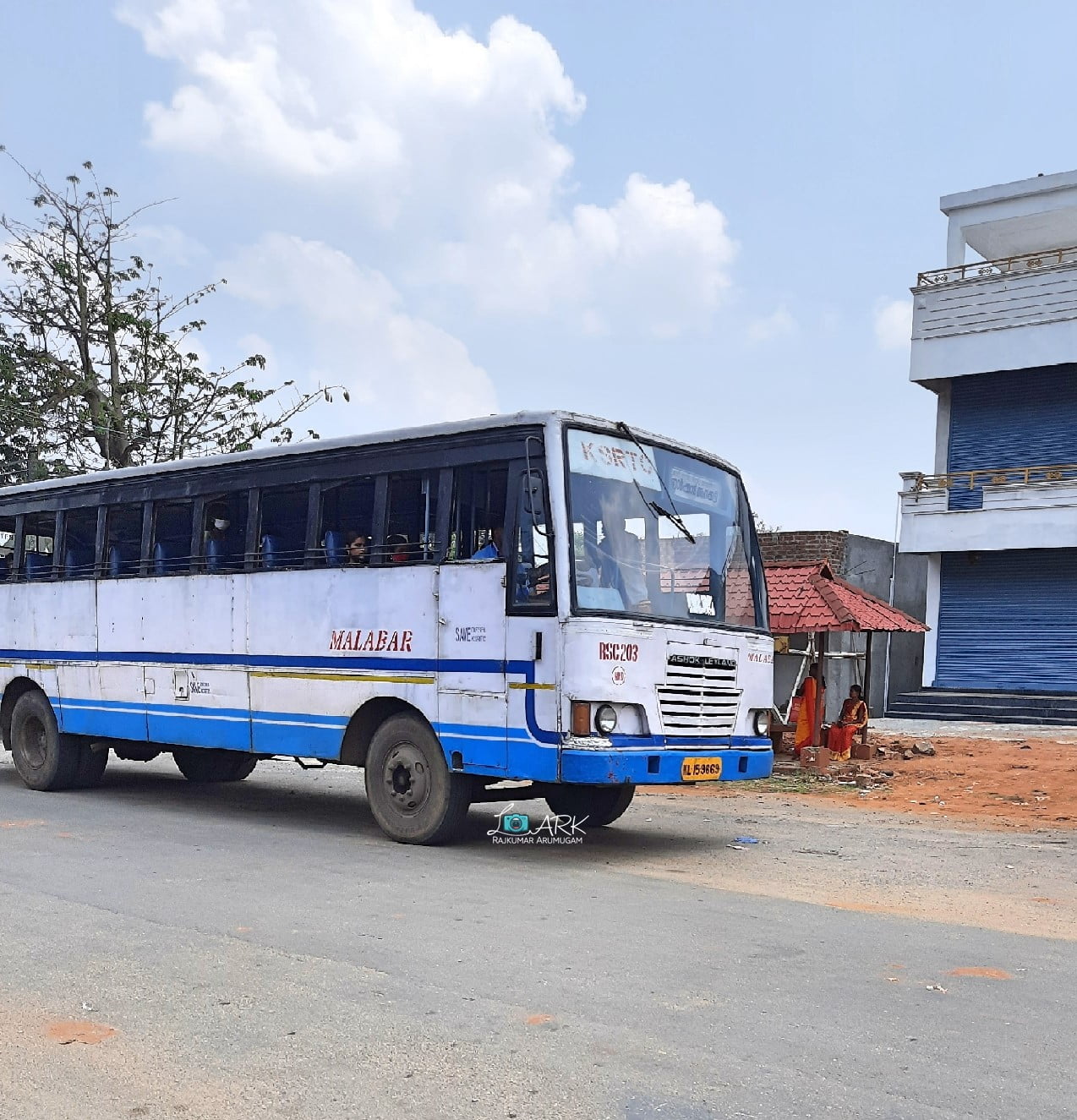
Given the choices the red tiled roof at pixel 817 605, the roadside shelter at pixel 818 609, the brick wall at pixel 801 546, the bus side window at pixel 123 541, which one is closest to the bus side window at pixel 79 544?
the bus side window at pixel 123 541

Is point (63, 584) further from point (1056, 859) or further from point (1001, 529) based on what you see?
point (1001, 529)

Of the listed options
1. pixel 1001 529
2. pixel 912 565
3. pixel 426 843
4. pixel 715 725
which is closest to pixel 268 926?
pixel 426 843

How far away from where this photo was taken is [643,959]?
622 centimetres

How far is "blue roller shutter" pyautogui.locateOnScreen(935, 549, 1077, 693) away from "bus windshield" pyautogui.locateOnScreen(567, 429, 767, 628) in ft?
57.3

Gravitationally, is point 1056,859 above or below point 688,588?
below

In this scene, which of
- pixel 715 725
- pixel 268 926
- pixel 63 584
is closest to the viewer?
pixel 268 926

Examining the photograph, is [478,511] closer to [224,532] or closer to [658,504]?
[658,504]

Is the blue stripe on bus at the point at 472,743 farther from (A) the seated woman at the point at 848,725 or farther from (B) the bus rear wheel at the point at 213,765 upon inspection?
(A) the seated woman at the point at 848,725

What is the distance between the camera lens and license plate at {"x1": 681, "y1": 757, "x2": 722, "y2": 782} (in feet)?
29.8

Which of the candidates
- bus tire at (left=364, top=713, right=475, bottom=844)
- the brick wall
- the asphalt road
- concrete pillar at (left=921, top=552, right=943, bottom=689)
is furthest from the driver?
concrete pillar at (left=921, top=552, right=943, bottom=689)

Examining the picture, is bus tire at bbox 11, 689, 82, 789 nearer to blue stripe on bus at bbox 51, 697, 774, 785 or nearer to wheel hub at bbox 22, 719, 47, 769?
wheel hub at bbox 22, 719, 47, 769

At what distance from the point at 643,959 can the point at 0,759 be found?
13119 millimetres

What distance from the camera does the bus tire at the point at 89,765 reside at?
13188mm

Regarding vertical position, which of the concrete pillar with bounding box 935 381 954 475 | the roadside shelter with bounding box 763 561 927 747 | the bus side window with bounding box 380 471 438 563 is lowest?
the roadside shelter with bounding box 763 561 927 747
